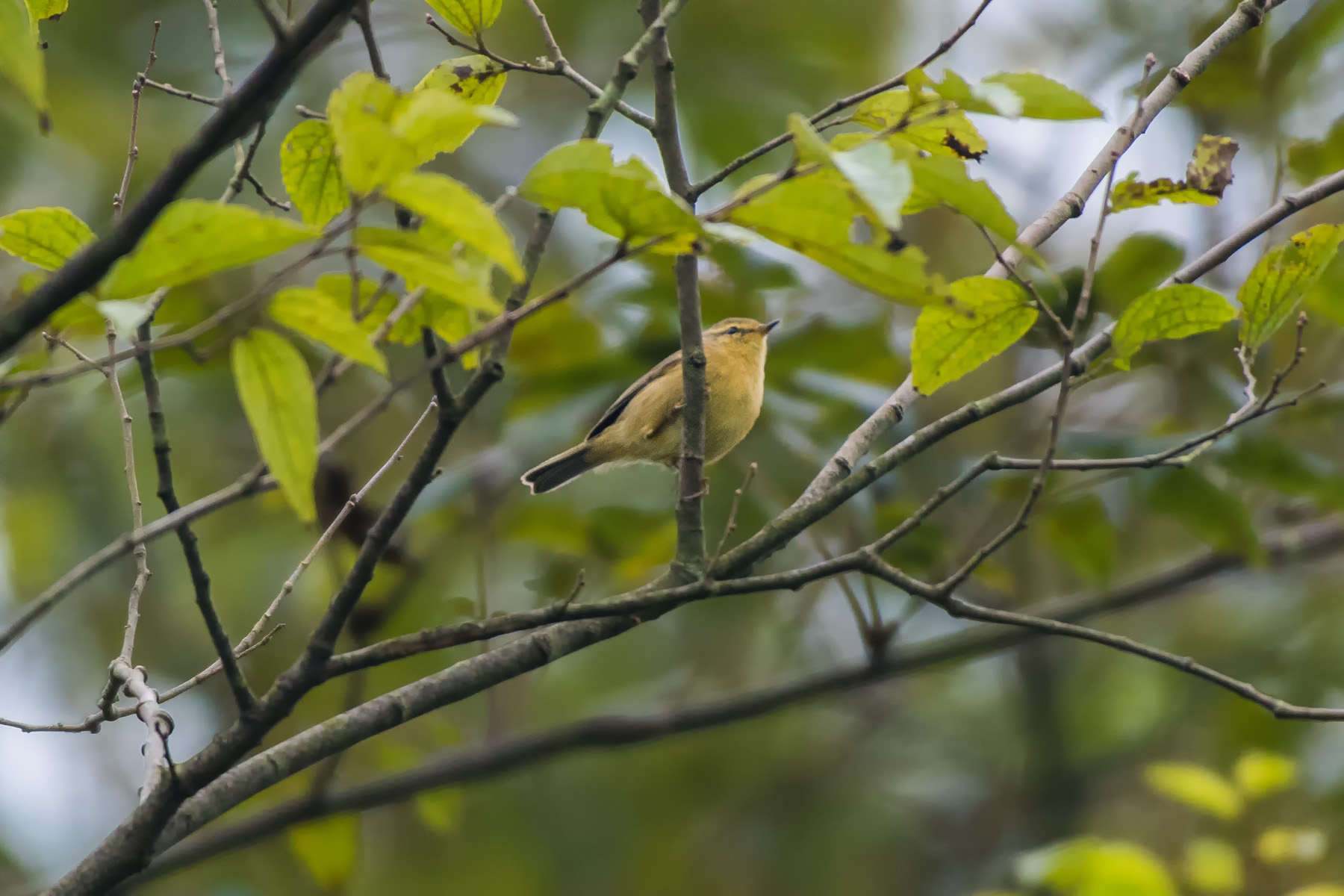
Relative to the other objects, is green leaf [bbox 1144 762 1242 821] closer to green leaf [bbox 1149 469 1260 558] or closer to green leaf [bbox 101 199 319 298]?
green leaf [bbox 1149 469 1260 558]

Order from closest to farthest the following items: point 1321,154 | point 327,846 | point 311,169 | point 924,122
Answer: point 924,122, point 311,169, point 1321,154, point 327,846

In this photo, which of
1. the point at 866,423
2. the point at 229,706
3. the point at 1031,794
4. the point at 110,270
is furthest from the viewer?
the point at 229,706

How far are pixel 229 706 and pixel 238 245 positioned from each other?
5.81m

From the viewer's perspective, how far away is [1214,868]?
347 centimetres

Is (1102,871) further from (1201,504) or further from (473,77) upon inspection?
(473,77)

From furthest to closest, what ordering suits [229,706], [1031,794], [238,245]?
[229,706] → [1031,794] → [238,245]

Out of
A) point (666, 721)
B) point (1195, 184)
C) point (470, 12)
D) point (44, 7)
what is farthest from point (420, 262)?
point (666, 721)

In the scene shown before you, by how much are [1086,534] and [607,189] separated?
9.12 feet

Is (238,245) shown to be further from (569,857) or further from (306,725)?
(569,857)

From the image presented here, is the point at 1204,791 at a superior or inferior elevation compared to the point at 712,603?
inferior

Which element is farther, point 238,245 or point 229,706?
point 229,706

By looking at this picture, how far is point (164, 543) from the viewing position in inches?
264

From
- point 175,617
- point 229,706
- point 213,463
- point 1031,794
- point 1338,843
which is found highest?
point 213,463

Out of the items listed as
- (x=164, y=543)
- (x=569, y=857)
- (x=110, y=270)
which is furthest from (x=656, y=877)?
(x=110, y=270)
